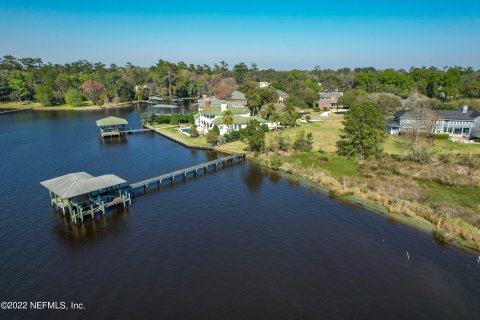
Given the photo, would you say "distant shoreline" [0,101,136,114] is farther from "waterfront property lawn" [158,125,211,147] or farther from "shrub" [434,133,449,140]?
"shrub" [434,133,449,140]

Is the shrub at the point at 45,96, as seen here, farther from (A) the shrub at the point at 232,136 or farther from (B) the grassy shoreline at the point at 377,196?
(B) the grassy shoreline at the point at 377,196

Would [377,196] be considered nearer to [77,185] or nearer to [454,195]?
[454,195]

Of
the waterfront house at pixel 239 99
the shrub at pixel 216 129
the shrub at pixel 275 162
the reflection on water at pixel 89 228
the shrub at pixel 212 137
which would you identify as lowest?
the reflection on water at pixel 89 228

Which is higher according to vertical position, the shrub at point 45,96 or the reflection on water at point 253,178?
the shrub at point 45,96

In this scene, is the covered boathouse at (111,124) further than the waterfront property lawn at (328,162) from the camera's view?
Yes

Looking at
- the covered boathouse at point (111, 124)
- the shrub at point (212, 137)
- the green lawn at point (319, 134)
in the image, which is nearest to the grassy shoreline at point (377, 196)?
the green lawn at point (319, 134)

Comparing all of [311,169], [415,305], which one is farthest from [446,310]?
[311,169]

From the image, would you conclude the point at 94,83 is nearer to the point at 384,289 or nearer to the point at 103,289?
the point at 103,289
